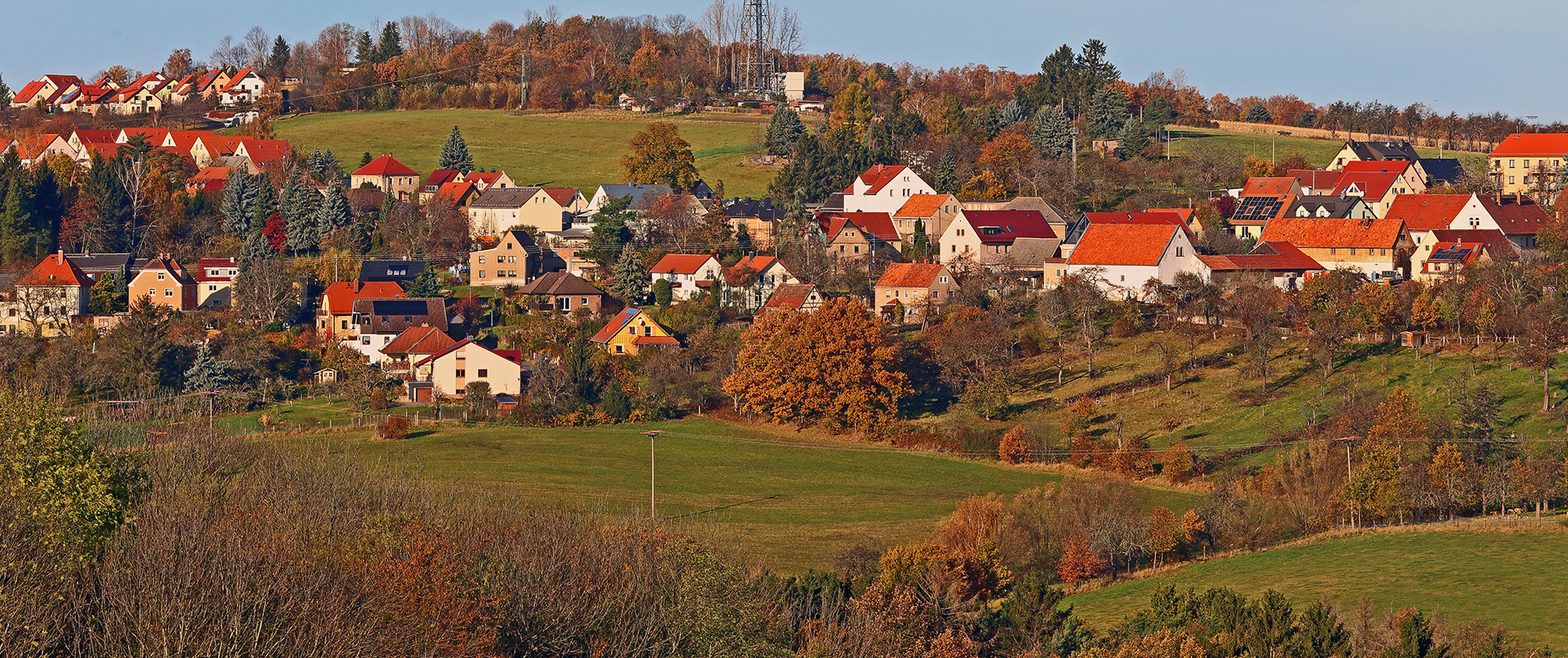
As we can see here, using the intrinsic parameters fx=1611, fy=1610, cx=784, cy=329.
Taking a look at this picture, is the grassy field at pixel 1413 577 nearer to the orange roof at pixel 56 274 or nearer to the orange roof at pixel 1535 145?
the orange roof at pixel 56 274

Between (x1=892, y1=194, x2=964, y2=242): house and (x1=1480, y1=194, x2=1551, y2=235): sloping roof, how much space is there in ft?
94.0

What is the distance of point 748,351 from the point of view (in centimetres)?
6531

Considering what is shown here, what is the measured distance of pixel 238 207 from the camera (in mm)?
97312

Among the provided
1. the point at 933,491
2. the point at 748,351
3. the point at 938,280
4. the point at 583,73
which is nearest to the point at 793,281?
the point at 938,280

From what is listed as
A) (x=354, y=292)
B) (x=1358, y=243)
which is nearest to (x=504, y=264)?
(x=354, y=292)

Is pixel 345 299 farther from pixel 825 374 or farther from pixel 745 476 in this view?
pixel 745 476

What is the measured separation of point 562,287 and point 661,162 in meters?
Answer: 29.2

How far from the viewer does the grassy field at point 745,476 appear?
156 ft

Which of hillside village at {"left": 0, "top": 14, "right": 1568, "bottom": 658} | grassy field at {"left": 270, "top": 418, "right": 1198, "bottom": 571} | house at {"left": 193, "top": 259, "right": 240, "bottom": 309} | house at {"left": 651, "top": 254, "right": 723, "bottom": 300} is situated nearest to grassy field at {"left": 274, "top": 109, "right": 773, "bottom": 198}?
hillside village at {"left": 0, "top": 14, "right": 1568, "bottom": 658}

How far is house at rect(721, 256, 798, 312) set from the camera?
80.6 m

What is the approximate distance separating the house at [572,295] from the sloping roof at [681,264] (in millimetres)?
3966

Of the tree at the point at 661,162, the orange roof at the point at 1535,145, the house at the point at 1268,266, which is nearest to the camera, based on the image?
the house at the point at 1268,266

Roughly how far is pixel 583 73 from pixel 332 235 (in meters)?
54.4

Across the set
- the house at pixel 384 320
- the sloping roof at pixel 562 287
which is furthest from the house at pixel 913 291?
the house at pixel 384 320
